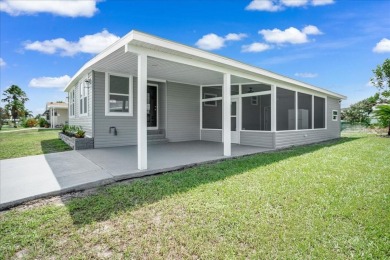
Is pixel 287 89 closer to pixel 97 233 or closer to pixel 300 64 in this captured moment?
pixel 97 233

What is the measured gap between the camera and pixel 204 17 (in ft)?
38.8

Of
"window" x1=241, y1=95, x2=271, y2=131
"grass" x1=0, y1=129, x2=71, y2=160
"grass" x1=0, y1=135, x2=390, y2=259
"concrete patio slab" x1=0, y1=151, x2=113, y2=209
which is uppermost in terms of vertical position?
"window" x1=241, y1=95, x2=271, y2=131

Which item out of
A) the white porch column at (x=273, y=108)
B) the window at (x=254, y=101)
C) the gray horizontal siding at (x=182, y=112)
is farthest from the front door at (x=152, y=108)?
the white porch column at (x=273, y=108)

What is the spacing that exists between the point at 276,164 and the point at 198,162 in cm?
200

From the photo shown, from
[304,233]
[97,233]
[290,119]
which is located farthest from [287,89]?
[97,233]

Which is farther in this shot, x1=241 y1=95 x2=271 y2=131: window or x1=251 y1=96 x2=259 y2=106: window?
x1=251 y1=96 x2=259 y2=106: window

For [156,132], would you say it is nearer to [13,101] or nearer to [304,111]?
[304,111]

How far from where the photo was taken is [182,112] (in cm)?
1048

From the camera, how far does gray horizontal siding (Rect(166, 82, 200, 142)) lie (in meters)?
10.1

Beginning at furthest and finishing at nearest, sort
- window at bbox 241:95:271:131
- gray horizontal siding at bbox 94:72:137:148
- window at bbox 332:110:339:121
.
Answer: window at bbox 332:110:339:121, window at bbox 241:95:271:131, gray horizontal siding at bbox 94:72:137:148

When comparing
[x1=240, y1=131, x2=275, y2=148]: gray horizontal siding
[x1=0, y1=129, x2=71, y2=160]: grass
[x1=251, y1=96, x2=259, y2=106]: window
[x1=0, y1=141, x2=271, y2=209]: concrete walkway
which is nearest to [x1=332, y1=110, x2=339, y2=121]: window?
[x1=251, y1=96, x2=259, y2=106]: window

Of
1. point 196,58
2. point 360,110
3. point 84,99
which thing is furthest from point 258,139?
point 360,110

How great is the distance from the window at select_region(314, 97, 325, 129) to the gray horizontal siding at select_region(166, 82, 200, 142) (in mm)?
6216

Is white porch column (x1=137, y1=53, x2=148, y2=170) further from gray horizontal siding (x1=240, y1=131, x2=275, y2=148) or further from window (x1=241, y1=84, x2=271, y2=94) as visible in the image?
window (x1=241, y1=84, x2=271, y2=94)
